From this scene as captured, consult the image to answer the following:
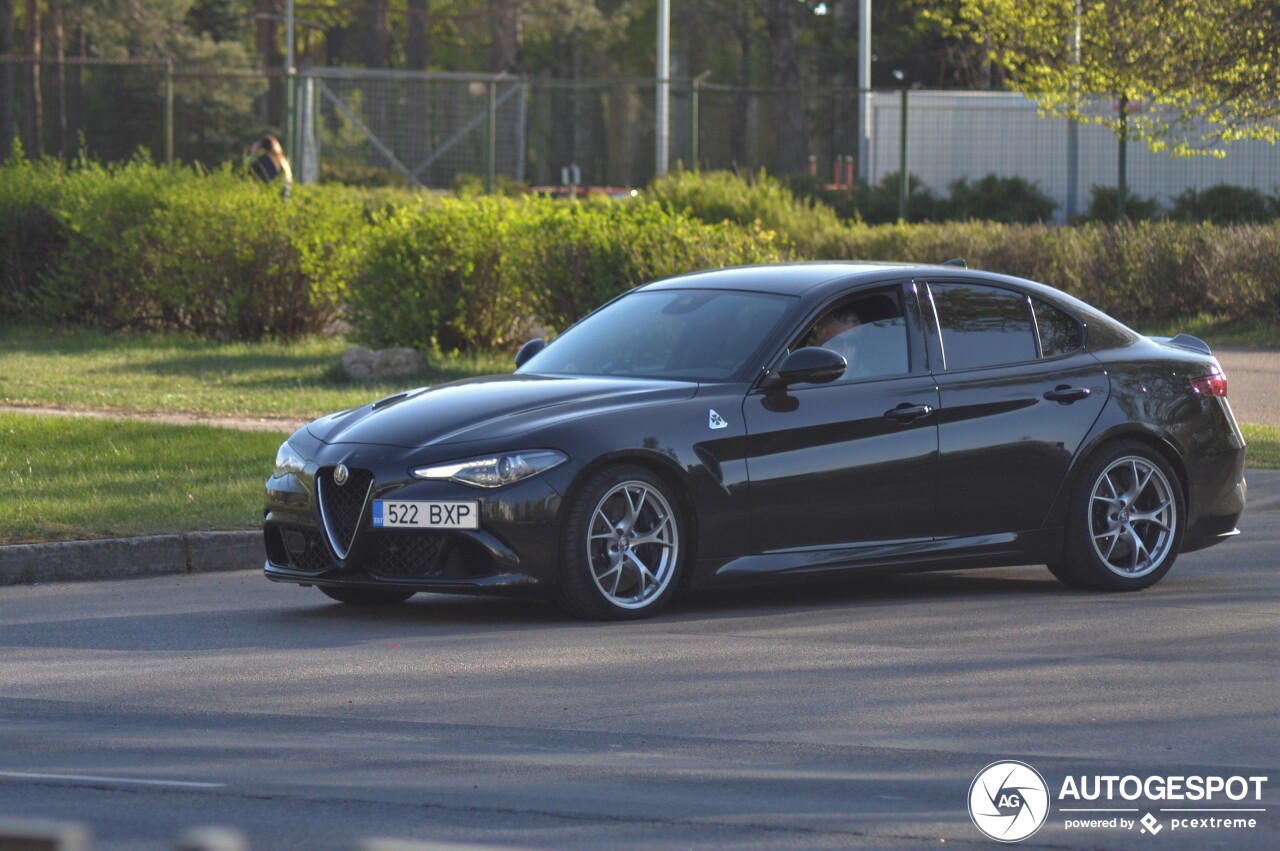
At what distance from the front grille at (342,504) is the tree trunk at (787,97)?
21.6 m

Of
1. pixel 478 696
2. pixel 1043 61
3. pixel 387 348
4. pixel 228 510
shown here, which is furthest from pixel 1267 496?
pixel 1043 61

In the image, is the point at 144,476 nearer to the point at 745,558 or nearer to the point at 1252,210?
the point at 745,558

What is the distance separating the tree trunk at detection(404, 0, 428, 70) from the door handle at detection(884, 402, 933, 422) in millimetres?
47025

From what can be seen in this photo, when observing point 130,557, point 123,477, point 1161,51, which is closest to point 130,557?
point 130,557

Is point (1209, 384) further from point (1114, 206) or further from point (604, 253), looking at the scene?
point (1114, 206)

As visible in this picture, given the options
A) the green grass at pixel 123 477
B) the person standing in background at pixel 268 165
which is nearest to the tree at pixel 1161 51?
the person standing in background at pixel 268 165

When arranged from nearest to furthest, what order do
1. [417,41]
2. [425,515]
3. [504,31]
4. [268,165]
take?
[425,515]
[268,165]
[417,41]
[504,31]

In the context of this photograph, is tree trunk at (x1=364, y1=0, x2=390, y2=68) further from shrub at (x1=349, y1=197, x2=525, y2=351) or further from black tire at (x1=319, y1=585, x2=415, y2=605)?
black tire at (x1=319, y1=585, x2=415, y2=605)

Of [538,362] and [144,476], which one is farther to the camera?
[144,476]

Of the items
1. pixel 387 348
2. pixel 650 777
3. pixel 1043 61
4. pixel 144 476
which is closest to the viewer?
pixel 650 777

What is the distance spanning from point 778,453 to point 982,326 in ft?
4.52

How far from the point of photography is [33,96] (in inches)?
1631

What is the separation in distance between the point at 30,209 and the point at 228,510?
12.0m

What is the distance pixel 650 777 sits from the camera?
17.9 ft
